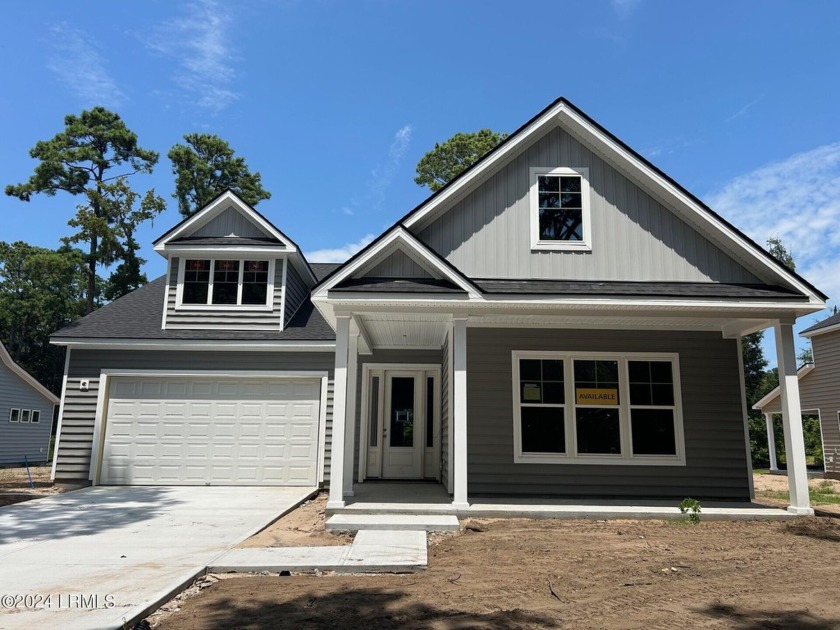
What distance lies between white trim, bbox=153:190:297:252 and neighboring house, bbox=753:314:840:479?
637 inches

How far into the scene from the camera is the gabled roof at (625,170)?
9.16 meters

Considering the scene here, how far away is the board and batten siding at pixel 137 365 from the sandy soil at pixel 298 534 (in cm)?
394

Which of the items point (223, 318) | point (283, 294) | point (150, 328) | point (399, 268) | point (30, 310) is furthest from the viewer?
point (30, 310)

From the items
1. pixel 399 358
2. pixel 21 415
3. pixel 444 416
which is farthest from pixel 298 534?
pixel 21 415

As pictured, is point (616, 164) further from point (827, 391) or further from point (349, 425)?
point (827, 391)

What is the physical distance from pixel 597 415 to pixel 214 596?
6.82m

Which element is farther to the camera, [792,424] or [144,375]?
[144,375]

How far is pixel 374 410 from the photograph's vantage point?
1252 centimetres

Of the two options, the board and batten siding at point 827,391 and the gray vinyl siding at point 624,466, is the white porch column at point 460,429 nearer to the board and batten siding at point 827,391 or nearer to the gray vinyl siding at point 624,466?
the gray vinyl siding at point 624,466

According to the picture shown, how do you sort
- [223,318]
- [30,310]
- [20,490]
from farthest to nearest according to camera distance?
1. [30,310]
2. [223,318]
3. [20,490]

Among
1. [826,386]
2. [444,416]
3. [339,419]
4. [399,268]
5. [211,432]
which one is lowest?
[211,432]

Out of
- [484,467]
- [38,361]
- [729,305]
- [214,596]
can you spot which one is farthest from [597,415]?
[38,361]

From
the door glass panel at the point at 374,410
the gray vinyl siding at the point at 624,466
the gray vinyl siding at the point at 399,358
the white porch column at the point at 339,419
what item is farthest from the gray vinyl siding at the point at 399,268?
the door glass panel at the point at 374,410

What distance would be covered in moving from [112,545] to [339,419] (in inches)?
117
